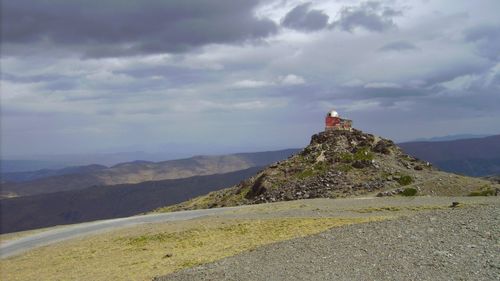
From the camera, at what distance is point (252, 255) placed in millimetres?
23891

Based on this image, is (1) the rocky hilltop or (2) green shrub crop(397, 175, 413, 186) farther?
(2) green shrub crop(397, 175, 413, 186)

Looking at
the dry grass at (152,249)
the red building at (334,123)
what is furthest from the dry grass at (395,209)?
the red building at (334,123)

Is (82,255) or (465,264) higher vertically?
(465,264)

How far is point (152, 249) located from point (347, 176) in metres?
33.9

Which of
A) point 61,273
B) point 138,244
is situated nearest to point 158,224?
point 138,244

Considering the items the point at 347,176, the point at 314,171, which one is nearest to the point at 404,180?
the point at 347,176

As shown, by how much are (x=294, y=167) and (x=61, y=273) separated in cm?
4395

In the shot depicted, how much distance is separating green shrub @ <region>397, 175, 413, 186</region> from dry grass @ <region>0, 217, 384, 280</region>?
81.1 ft

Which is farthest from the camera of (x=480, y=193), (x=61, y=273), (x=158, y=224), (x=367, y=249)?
(x=480, y=193)

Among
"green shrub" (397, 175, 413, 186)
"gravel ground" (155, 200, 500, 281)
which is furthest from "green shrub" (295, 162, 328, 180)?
"gravel ground" (155, 200, 500, 281)

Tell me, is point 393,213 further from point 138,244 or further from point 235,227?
point 138,244

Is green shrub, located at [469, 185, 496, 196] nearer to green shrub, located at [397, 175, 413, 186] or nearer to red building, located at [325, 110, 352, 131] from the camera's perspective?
green shrub, located at [397, 175, 413, 186]

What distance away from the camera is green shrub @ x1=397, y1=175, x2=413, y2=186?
5829 cm

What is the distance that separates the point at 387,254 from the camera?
19859 millimetres
